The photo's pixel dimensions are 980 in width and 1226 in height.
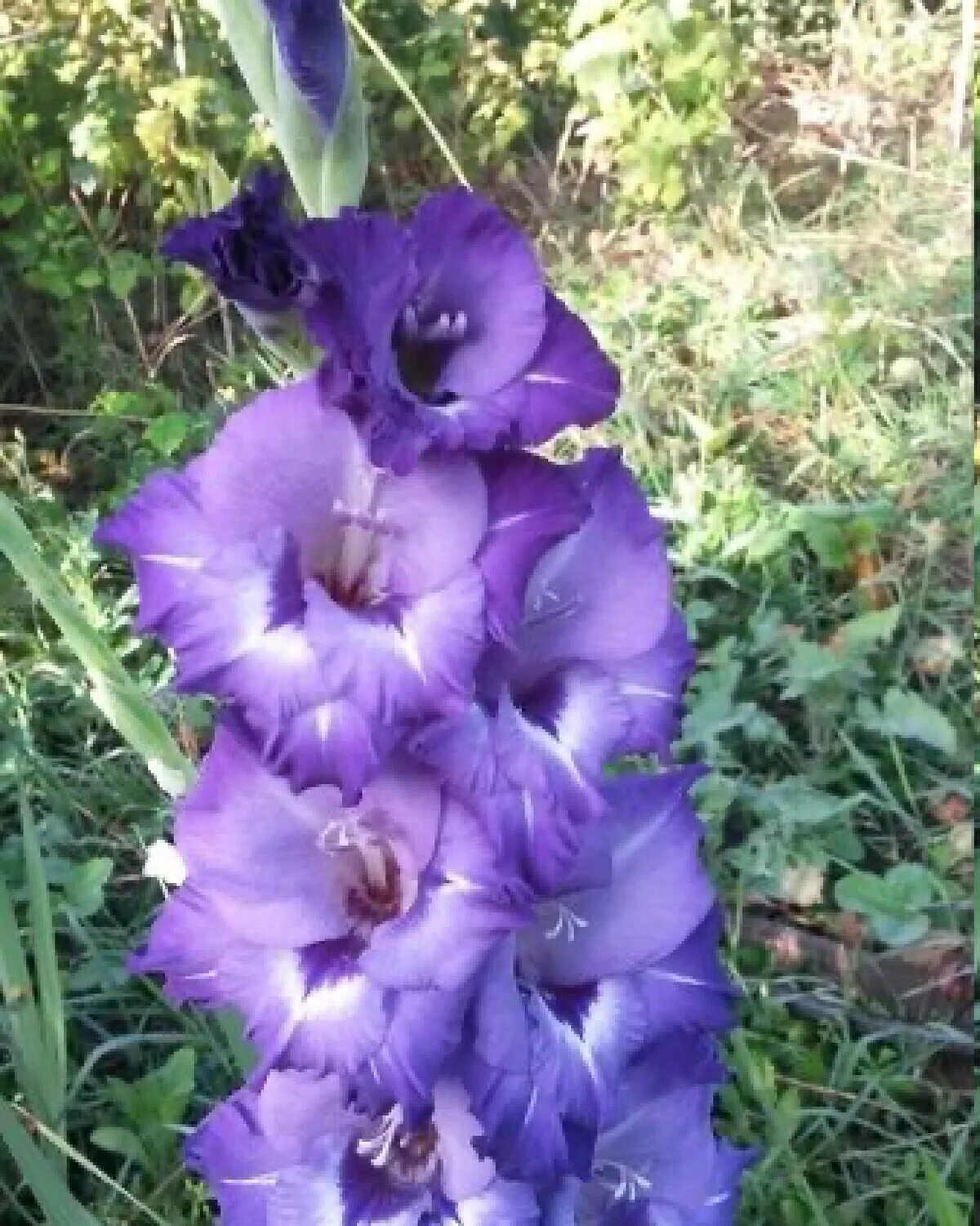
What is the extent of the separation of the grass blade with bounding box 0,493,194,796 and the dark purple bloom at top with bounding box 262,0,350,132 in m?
0.24

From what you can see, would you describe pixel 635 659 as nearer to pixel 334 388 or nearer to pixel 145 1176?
pixel 334 388

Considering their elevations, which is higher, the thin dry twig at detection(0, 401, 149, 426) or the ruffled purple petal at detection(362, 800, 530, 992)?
the ruffled purple petal at detection(362, 800, 530, 992)

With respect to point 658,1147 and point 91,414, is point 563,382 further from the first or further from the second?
point 91,414

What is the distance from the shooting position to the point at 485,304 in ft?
2.27

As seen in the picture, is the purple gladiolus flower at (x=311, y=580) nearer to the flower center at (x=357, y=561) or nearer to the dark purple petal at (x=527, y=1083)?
the flower center at (x=357, y=561)

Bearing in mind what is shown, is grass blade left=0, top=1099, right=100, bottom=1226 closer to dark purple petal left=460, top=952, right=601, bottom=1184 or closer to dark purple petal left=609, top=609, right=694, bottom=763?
dark purple petal left=460, top=952, right=601, bottom=1184

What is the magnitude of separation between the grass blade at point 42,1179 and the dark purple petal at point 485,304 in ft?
1.88

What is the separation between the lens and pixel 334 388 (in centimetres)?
68

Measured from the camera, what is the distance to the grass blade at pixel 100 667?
0.82 m

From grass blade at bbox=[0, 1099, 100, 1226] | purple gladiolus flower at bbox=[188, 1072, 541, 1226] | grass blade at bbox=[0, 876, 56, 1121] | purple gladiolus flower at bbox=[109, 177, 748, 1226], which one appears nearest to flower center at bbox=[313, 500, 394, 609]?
purple gladiolus flower at bbox=[109, 177, 748, 1226]

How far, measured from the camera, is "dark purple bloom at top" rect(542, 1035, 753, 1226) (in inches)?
34.6

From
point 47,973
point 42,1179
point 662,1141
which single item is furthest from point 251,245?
point 47,973

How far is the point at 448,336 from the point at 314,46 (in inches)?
5.3

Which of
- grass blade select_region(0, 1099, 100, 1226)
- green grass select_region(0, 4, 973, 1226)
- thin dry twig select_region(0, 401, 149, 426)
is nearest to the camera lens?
grass blade select_region(0, 1099, 100, 1226)
